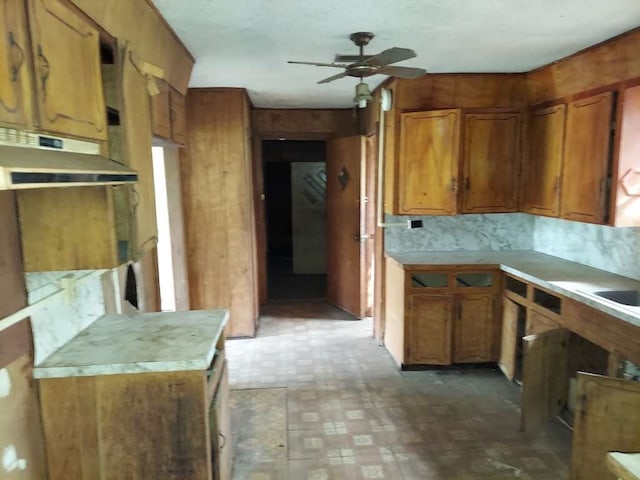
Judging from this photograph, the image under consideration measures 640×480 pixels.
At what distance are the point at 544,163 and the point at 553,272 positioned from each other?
32.9 inches

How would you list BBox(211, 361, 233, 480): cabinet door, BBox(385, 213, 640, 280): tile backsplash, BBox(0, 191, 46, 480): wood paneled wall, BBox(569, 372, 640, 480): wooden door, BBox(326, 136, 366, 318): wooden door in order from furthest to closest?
1. BBox(326, 136, 366, 318): wooden door
2. BBox(385, 213, 640, 280): tile backsplash
3. BBox(569, 372, 640, 480): wooden door
4. BBox(211, 361, 233, 480): cabinet door
5. BBox(0, 191, 46, 480): wood paneled wall

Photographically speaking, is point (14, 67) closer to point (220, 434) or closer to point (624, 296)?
point (220, 434)

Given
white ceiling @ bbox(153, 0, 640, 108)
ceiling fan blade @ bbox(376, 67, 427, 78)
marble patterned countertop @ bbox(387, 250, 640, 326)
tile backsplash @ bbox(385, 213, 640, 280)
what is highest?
white ceiling @ bbox(153, 0, 640, 108)

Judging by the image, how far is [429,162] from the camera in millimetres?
3451

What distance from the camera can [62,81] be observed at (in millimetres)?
1317

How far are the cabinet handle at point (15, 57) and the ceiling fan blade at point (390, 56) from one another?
1.56 metres

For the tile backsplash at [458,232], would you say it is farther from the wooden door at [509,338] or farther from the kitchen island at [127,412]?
the kitchen island at [127,412]

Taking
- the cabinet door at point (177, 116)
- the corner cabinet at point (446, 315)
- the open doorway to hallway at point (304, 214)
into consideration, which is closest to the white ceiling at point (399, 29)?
the cabinet door at point (177, 116)

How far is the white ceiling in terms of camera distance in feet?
6.74

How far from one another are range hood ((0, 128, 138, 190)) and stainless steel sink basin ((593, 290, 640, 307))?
2.63m

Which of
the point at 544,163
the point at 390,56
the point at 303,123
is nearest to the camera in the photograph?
the point at 390,56

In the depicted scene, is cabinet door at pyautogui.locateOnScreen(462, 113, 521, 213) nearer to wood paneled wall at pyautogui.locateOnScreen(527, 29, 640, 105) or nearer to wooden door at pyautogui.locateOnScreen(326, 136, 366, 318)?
wood paneled wall at pyautogui.locateOnScreen(527, 29, 640, 105)

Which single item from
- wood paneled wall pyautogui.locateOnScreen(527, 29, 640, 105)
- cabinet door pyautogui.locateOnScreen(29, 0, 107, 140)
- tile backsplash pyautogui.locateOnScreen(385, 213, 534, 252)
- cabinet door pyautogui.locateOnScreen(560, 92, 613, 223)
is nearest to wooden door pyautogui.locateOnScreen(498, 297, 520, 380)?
tile backsplash pyautogui.locateOnScreen(385, 213, 534, 252)

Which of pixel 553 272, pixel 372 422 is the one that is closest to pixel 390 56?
pixel 553 272
